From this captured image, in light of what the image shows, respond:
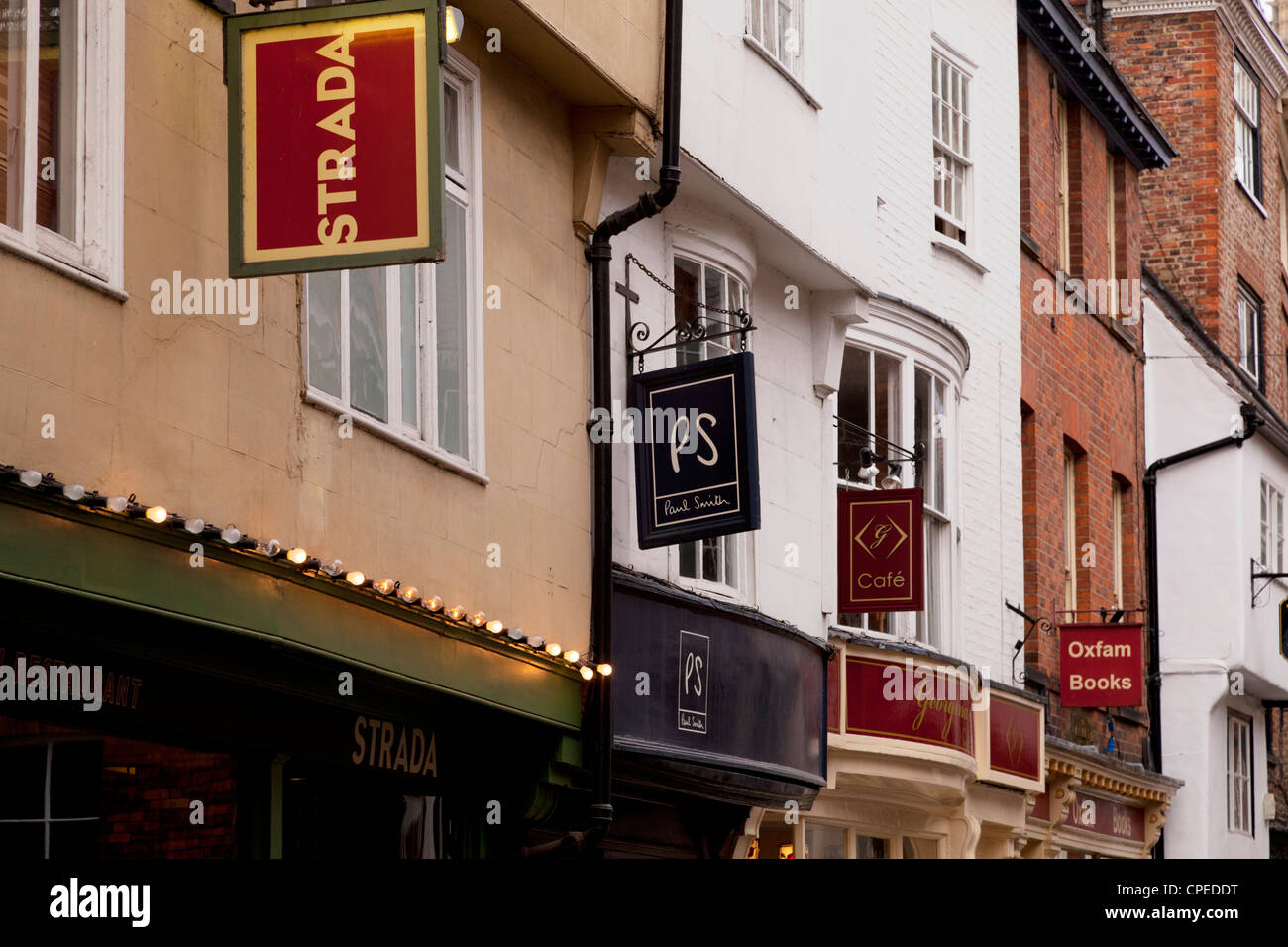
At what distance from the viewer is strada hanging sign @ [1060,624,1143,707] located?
20594 millimetres

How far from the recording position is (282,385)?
30.5ft

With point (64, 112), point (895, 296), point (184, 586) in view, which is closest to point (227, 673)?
point (184, 586)

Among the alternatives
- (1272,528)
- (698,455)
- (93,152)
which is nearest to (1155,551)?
(1272,528)

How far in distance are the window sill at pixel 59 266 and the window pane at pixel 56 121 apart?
0.73 ft

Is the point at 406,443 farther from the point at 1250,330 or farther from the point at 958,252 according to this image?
the point at 1250,330

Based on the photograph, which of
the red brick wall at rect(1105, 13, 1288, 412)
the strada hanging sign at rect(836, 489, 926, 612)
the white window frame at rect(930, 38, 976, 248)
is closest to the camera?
the strada hanging sign at rect(836, 489, 926, 612)

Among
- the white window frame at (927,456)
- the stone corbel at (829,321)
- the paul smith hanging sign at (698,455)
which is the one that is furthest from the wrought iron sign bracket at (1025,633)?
the paul smith hanging sign at (698,455)

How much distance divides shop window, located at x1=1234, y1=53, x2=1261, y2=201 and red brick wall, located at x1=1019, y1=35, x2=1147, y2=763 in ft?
20.1

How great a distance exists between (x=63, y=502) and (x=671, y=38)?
6.04m

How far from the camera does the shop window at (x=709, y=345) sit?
547 inches

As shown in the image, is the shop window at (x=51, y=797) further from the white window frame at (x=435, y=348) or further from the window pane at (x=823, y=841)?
the window pane at (x=823, y=841)

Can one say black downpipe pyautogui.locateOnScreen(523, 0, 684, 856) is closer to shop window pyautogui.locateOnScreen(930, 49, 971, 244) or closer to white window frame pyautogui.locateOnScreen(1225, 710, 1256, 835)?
shop window pyautogui.locateOnScreen(930, 49, 971, 244)

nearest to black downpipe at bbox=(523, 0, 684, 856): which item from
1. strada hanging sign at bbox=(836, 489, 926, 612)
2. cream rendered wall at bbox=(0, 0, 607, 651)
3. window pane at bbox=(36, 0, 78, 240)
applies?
cream rendered wall at bbox=(0, 0, 607, 651)

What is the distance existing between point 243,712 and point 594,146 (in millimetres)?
4593
